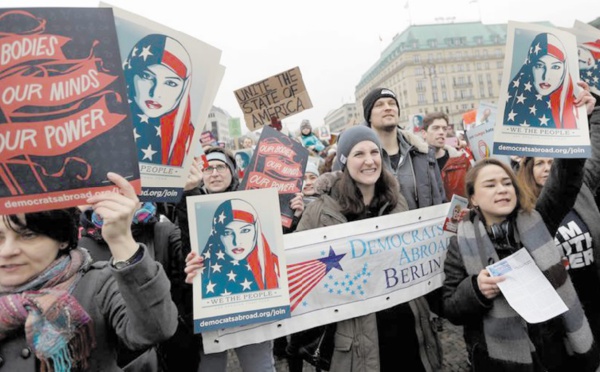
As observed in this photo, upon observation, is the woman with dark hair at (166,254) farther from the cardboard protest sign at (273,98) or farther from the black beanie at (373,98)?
the cardboard protest sign at (273,98)

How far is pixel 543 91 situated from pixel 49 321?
8.34ft

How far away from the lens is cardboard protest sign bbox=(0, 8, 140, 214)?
1158 mm

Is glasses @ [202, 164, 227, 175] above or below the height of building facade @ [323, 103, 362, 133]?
below

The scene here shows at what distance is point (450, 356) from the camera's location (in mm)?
3619

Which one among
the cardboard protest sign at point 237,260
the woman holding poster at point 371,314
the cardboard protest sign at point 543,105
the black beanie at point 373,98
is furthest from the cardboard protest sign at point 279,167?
the cardboard protest sign at point 543,105

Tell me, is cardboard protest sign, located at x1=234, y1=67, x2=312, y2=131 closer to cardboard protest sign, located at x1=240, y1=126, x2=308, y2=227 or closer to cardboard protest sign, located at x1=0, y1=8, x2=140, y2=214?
cardboard protest sign, located at x1=240, y1=126, x2=308, y2=227

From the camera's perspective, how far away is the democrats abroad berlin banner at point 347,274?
2121 millimetres

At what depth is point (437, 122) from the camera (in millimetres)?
4648

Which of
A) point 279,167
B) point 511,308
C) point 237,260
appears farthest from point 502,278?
point 279,167

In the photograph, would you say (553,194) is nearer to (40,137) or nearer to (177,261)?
(177,261)

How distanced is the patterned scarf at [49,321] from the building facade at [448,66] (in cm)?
7873

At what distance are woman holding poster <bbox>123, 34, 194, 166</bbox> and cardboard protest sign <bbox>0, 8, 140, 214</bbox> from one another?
44 centimetres

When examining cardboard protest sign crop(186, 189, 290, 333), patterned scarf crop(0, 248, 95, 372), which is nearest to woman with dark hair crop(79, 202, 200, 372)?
cardboard protest sign crop(186, 189, 290, 333)

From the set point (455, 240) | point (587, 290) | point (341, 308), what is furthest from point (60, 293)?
point (587, 290)
